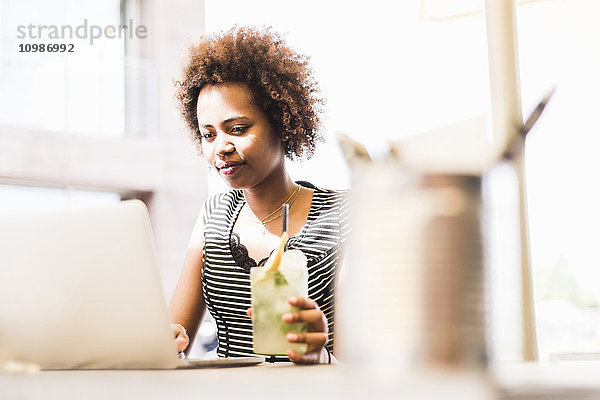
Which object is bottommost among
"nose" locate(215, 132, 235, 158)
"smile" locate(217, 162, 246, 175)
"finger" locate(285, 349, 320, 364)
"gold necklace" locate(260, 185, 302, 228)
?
"finger" locate(285, 349, 320, 364)

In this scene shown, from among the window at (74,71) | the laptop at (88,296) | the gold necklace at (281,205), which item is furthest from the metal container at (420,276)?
the window at (74,71)

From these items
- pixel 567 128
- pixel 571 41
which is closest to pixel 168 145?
pixel 567 128

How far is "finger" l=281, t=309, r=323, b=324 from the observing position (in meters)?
0.89

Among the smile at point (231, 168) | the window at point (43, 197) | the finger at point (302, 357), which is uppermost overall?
the window at point (43, 197)

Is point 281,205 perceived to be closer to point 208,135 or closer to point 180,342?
point 208,135

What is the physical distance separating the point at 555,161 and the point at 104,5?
17.2 ft

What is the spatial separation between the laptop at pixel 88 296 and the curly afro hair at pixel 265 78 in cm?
93

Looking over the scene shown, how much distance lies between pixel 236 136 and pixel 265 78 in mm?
195

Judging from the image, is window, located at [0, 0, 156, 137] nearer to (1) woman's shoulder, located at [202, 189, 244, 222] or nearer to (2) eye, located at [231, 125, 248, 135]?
(1) woman's shoulder, located at [202, 189, 244, 222]

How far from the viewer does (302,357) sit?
88 centimetres

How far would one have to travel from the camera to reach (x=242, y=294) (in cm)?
155

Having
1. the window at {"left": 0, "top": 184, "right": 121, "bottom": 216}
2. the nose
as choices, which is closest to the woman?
the nose

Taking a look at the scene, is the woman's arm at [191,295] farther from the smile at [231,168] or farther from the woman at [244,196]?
the smile at [231,168]

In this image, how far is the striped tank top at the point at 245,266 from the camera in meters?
1.53
